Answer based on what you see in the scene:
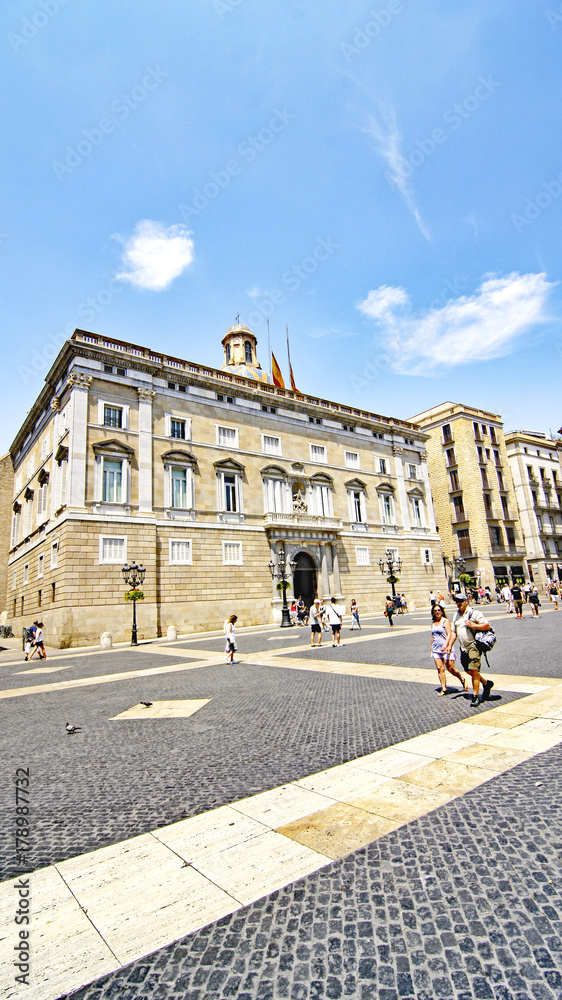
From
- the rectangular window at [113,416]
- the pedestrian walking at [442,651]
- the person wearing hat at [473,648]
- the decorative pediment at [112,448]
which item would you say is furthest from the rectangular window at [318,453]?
the person wearing hat at [473,648]

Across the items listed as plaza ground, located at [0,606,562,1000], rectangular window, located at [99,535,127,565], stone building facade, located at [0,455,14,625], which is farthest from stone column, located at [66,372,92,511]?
stone building facade, located at [0,455,14,625]

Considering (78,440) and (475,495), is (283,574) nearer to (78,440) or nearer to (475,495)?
(78,440)

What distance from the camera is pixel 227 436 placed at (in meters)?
32.6

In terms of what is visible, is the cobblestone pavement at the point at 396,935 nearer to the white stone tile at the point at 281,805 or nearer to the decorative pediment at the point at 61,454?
the white stone tile at the point at 281,805

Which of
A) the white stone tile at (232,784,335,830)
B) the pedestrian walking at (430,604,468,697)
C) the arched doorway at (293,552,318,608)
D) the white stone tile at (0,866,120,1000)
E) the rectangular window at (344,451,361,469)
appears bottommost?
the white stone tile at (0,866,120,1000)

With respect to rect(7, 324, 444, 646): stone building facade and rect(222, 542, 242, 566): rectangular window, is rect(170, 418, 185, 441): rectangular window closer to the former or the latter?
rect(7, 324, 444, 646): stone building facade

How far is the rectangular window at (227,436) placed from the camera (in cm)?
3209

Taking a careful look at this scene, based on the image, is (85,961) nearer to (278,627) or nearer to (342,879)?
(342,879)

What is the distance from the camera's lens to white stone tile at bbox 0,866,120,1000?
7.83 ft

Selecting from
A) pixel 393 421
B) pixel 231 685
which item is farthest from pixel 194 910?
pixel 393 421

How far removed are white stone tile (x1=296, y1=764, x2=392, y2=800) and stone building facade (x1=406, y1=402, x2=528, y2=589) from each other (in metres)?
45.9

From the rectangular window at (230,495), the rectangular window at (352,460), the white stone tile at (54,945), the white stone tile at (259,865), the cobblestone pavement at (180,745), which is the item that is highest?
the rectangular window at (352,460)

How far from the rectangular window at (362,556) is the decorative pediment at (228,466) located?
1146cm

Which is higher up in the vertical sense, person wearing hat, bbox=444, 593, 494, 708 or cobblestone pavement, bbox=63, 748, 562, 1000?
person wearing hat, bbox=444, 593, 494, 708
